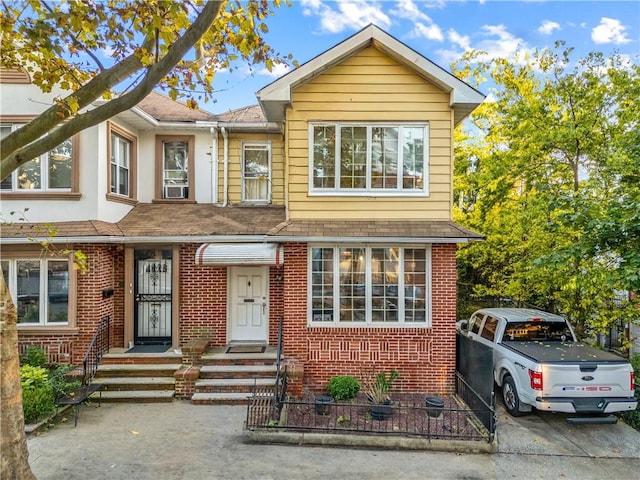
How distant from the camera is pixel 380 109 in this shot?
9.05m

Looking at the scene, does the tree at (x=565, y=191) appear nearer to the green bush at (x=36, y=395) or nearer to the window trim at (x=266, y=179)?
the window trim at (x=266, y=179)

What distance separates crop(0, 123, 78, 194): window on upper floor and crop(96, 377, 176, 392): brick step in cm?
472

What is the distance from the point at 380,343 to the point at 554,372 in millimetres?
3537

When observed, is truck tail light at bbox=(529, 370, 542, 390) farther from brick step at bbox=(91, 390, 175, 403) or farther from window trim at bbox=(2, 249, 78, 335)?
window trim at bbox=(2, 249, 78, 335)

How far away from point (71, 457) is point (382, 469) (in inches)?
196

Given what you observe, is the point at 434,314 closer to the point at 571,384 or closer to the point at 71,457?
the point at 571,384

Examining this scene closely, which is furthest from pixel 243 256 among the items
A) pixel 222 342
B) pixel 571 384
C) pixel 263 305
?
pixel 571 384

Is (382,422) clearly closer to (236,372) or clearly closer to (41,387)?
(236,372)

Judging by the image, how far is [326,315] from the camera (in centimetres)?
905

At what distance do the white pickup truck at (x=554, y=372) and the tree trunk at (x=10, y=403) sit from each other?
27.1ft

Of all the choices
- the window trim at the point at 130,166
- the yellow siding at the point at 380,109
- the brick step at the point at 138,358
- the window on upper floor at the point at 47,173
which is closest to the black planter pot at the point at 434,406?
the yellow siding at the point at 380,109

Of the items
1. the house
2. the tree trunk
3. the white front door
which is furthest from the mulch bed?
the tree trunk

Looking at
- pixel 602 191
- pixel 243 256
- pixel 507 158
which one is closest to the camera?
pixel 243 256

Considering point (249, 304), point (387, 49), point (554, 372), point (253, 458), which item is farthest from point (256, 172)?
point (554, 372)
